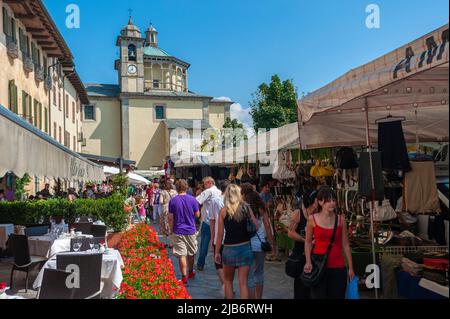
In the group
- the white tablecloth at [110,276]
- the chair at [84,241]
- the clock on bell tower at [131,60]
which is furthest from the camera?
the clock on bell tower at [131,60]

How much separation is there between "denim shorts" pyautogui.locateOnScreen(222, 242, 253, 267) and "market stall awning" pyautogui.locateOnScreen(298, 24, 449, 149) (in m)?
1.66

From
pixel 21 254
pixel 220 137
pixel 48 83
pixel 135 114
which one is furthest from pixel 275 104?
pixel 21 254

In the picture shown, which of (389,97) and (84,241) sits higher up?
(389,97)

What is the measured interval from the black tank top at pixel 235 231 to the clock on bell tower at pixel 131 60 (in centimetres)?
5194

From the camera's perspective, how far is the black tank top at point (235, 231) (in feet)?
18.6

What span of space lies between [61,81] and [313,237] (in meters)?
28.3

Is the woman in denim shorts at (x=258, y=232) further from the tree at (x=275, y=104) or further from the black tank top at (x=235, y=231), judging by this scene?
the tree at (x=275, y=104)

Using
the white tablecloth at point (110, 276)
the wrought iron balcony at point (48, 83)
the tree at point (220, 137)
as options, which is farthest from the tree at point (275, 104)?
the white tablecloth at point (110, 276)

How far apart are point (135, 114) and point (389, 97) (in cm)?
5046

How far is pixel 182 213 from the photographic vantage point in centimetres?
827

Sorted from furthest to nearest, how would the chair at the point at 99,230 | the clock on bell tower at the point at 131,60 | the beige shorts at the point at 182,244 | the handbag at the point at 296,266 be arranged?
the clock on bell tower at the point at 131,60, the chair at the point at 99,230, the beige shorts at the point at 182,244, the handbag at the point at 296,266

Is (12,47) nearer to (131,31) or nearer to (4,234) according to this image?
(4,234)

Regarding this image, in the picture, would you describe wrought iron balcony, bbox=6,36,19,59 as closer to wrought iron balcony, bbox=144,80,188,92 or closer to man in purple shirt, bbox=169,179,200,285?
man in purple shirt, bbox=169,179,200,285
